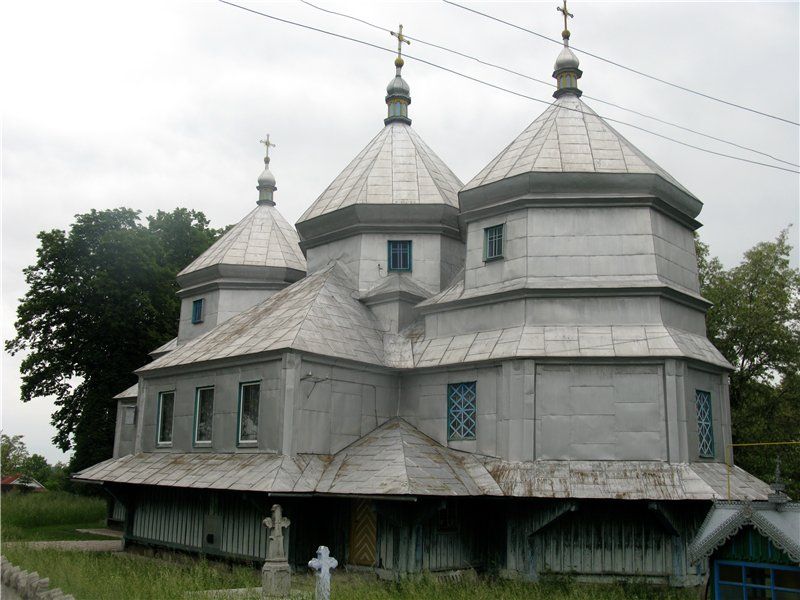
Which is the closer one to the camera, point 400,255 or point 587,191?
point 587,191

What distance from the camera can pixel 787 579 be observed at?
10203 mm

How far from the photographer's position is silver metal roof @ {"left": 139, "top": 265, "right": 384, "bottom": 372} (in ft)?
59.0

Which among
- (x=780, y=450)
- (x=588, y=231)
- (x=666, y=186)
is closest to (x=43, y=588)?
(x=588, y=231)

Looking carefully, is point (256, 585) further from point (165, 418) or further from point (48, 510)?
point (48, 510)

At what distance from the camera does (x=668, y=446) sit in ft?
52.0

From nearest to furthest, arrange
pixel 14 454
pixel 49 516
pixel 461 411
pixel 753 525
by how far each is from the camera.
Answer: pixel 753 525, pixel 461 411, pixel 49 516, pixel 14 454

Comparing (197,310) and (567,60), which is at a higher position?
(567,60)

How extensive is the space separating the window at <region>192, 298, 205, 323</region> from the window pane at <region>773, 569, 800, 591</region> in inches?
859

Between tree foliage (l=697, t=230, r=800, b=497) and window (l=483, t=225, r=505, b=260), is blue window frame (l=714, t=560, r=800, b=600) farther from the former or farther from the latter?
tree foliage (l=697, t=230, r=800, b=497)

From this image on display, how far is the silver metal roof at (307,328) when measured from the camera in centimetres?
1797

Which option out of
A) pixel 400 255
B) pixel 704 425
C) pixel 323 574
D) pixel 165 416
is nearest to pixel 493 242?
pixel 400 255

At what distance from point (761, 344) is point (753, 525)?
17913 millimetres

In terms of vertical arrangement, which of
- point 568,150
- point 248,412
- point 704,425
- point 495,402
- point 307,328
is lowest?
point 704,425

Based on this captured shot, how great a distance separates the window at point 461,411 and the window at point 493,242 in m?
3.27
